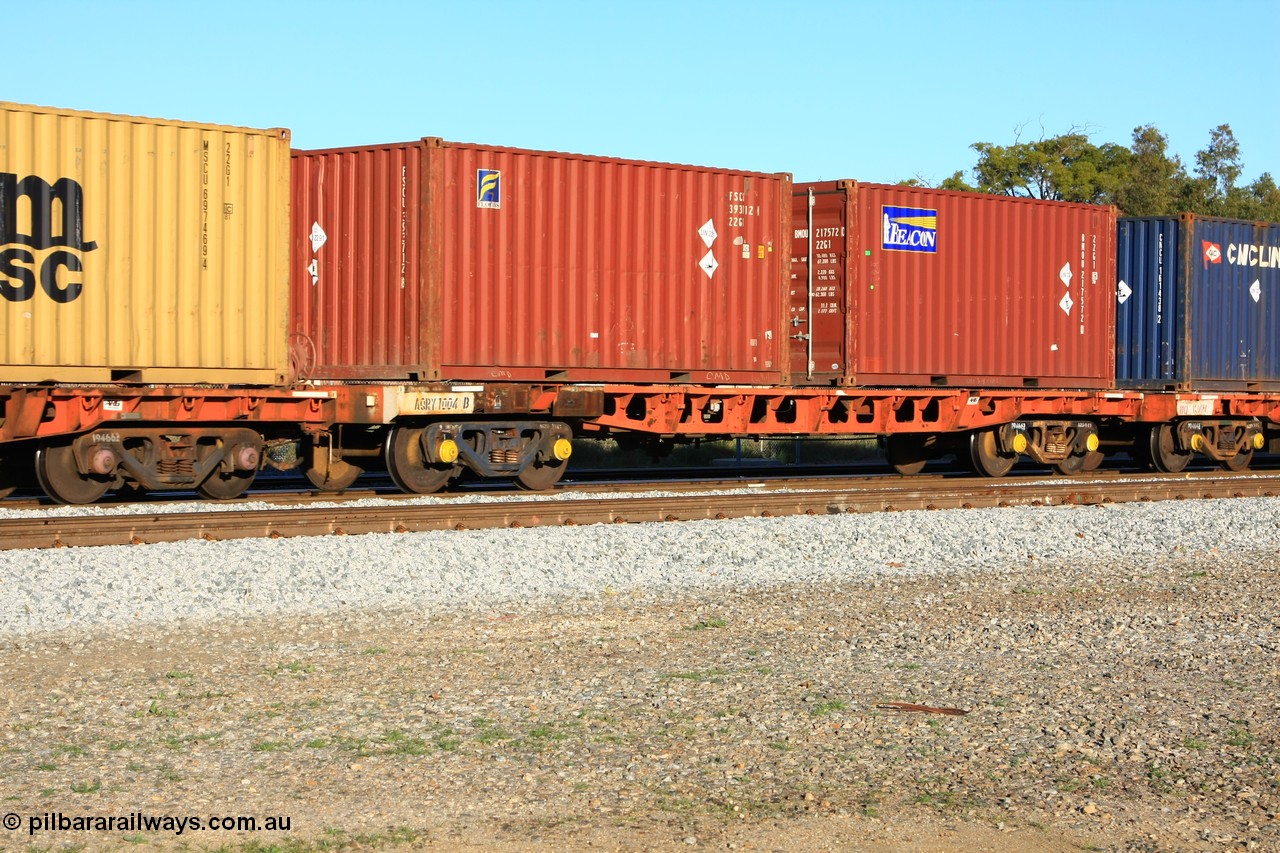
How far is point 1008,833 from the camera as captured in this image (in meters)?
4.72

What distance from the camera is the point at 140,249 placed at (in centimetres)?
1362

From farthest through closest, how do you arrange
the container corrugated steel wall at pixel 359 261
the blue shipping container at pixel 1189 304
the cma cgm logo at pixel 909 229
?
1. the blue shipping container at pixel 1189 304
2. the cma cgm logo at pixel 909 229
3. the container corrugated steel wall at pixel 359 261

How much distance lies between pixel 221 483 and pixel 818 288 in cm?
777

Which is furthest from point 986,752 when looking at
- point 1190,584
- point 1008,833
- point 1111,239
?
point 1111,239

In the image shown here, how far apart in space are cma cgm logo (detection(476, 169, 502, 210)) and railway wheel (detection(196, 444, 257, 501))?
3.73 metres

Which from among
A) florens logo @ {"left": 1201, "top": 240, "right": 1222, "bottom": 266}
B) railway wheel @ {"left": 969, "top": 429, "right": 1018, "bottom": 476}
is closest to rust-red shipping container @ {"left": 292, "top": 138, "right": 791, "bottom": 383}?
railway wheel @ {"left": 969, "top": 429, "right": 1018, "bottom": 476}

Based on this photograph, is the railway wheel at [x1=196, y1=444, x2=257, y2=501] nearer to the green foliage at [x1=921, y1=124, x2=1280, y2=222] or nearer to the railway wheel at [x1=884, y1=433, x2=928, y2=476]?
the railway wheel at [x1=884, y1=433, x2=928, y2=476]

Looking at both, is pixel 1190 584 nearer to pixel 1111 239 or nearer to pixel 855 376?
pixel 855 376

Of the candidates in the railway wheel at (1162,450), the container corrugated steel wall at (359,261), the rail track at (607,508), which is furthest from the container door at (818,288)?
the railway wheel at (1162,450)

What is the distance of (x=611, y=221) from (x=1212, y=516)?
23.4ft

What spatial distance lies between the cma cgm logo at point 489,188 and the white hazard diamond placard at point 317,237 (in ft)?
5.97

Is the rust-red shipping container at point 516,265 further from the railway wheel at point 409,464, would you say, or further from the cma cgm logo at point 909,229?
the cma cgm logo at point 909,229

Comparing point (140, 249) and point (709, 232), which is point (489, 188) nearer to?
point (709, 232)

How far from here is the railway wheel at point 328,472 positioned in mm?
15812
